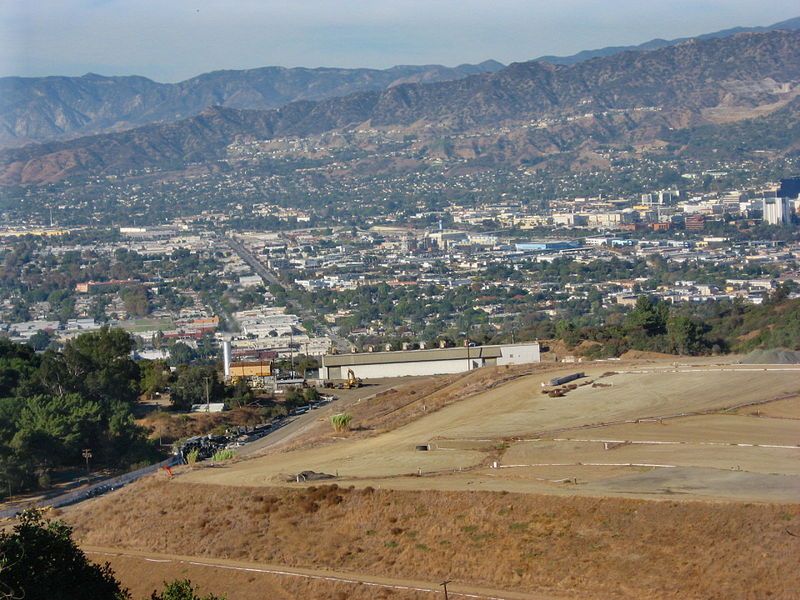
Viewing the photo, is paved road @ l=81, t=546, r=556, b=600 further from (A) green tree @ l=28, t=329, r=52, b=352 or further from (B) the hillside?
(B) the hillside

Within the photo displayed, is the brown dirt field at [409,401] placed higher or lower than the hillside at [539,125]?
lower

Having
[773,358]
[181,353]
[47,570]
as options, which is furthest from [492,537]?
[181,353]

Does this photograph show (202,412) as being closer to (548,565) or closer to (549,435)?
(549,435)

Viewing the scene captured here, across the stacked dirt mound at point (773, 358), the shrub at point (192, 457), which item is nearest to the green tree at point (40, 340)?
the shrub at point (192, 457)

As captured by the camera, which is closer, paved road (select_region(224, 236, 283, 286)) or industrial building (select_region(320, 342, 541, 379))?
industrial building (select_region(320, 342, 541, 379))

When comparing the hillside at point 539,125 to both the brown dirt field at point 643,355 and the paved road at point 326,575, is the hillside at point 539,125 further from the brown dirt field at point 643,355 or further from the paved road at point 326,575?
the paved road at point 326,575

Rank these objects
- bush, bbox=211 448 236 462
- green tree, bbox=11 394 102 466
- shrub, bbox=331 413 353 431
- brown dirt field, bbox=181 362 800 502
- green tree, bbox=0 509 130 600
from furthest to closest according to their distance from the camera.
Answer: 1. green tree, bbox=11 394 102 466
2. shrub, bbox=331 413 353 431
3. bush, bbox=211 448 236 462
4. brown dirt field, bbox=181 362 800 502
5. green tree, bbox=0 509 130 600

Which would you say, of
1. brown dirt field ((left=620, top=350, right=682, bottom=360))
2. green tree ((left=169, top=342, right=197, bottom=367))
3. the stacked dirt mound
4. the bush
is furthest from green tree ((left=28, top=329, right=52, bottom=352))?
the stacked dirt mound

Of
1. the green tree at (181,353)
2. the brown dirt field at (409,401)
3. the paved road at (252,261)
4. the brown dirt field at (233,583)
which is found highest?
the paved road at (252,261)
